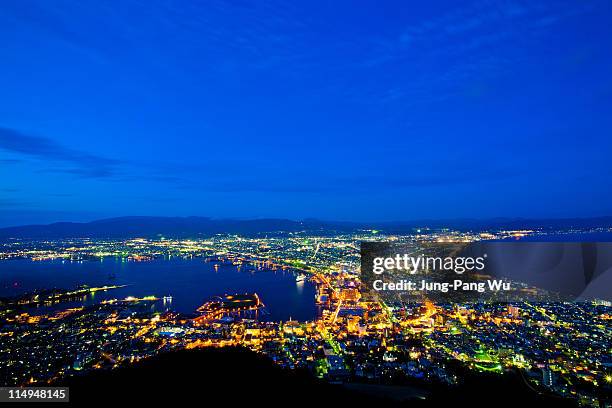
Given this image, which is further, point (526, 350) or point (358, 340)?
point (358, 340)

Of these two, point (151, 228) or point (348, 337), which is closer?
point (348, 337)

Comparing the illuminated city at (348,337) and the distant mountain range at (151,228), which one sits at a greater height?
the distant mountain range at (151,228)

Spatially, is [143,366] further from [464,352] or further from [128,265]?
[128,265]

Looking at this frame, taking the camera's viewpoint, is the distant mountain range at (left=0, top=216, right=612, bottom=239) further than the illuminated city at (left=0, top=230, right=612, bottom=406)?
Yes

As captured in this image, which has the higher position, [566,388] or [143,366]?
[143,366]

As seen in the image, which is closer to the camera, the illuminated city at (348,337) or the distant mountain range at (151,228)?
the illuminated city at (348,337)

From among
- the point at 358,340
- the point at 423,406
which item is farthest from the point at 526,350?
the point at 423,406

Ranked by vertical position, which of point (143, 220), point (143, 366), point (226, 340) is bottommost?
point (226, 340)

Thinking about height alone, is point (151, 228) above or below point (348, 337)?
above

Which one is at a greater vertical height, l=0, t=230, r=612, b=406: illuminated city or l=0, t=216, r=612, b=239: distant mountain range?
l=0, t=216, r=612, b=239: distant mountain range

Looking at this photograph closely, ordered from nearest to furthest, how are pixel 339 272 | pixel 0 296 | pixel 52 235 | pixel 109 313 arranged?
pixel 109 313, pixel 0 296, pixel 339 272, pixel 52 235

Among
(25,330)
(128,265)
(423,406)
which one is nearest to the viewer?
(423,406)
